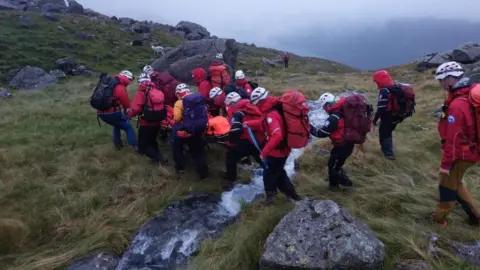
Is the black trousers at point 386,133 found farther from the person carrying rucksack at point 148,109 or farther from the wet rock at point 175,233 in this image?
the person carrying rucksack at point 148,109

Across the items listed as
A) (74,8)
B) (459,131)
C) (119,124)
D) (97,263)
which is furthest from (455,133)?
(74,8)

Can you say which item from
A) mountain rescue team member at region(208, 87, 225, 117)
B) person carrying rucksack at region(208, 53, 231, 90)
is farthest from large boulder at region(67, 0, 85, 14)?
mountain rescue team member at region(208, 87, 225, 117)

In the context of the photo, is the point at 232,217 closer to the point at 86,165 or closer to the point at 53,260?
the point at 53,260

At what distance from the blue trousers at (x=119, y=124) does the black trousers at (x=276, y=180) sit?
15.0ft

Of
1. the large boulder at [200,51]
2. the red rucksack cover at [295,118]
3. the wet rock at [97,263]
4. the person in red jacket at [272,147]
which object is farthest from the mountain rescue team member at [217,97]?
the large boulder at [200,51]

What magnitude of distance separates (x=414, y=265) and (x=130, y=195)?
5.74 m

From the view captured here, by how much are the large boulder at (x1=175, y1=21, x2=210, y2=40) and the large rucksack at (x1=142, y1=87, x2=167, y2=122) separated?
202ft

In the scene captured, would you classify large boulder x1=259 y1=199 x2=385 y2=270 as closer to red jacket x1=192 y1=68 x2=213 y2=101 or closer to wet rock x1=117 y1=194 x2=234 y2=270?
wet rock x1=117 y1=194 x2=234 y2=270

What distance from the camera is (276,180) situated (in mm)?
7637

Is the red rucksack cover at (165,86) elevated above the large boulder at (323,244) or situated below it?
above

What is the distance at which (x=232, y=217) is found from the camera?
772cm

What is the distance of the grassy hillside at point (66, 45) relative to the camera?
3866cm

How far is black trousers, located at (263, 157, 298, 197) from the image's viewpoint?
7.40 metres

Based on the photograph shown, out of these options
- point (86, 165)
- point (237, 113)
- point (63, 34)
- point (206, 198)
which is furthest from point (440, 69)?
point (63, 34)
